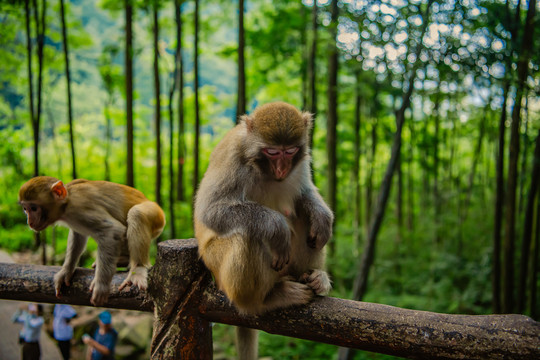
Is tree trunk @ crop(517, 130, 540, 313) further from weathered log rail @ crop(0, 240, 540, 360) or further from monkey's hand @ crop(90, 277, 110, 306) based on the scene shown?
monkey's hand @ crop(90, 277, 110, 306)

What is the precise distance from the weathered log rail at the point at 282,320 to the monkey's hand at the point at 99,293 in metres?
0.06

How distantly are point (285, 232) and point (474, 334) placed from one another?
3.71 feet

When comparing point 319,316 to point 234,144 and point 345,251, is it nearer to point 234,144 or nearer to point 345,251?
point 234,144

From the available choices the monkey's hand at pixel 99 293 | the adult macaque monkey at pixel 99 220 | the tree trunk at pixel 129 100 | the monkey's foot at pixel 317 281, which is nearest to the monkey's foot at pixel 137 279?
the adult macaque monkey at pixel 99 220

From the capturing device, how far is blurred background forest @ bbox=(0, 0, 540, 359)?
4230mm

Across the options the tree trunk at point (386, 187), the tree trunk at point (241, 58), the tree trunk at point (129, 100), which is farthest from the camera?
the tree trunk at point (241, 58)

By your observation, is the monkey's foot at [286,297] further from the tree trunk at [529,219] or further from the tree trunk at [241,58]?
the tree trunk at [241,58]

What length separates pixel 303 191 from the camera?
2.89m

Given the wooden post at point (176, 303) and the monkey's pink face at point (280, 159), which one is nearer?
the wooden post at point (176, 303)

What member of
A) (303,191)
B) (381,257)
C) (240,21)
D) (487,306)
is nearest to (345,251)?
(381,257)

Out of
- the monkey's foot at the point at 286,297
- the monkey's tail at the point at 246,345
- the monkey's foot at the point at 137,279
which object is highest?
the monkey's foot at the point at 286,297

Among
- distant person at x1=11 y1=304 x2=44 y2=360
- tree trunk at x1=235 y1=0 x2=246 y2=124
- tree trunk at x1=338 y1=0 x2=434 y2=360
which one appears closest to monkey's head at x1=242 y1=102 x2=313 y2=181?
tree trunk at x1=338 y1=0 x2=434 y2=360

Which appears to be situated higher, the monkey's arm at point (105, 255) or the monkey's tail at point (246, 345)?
the monkey's arm at point (105, 255)

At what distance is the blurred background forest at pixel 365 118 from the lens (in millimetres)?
4230
